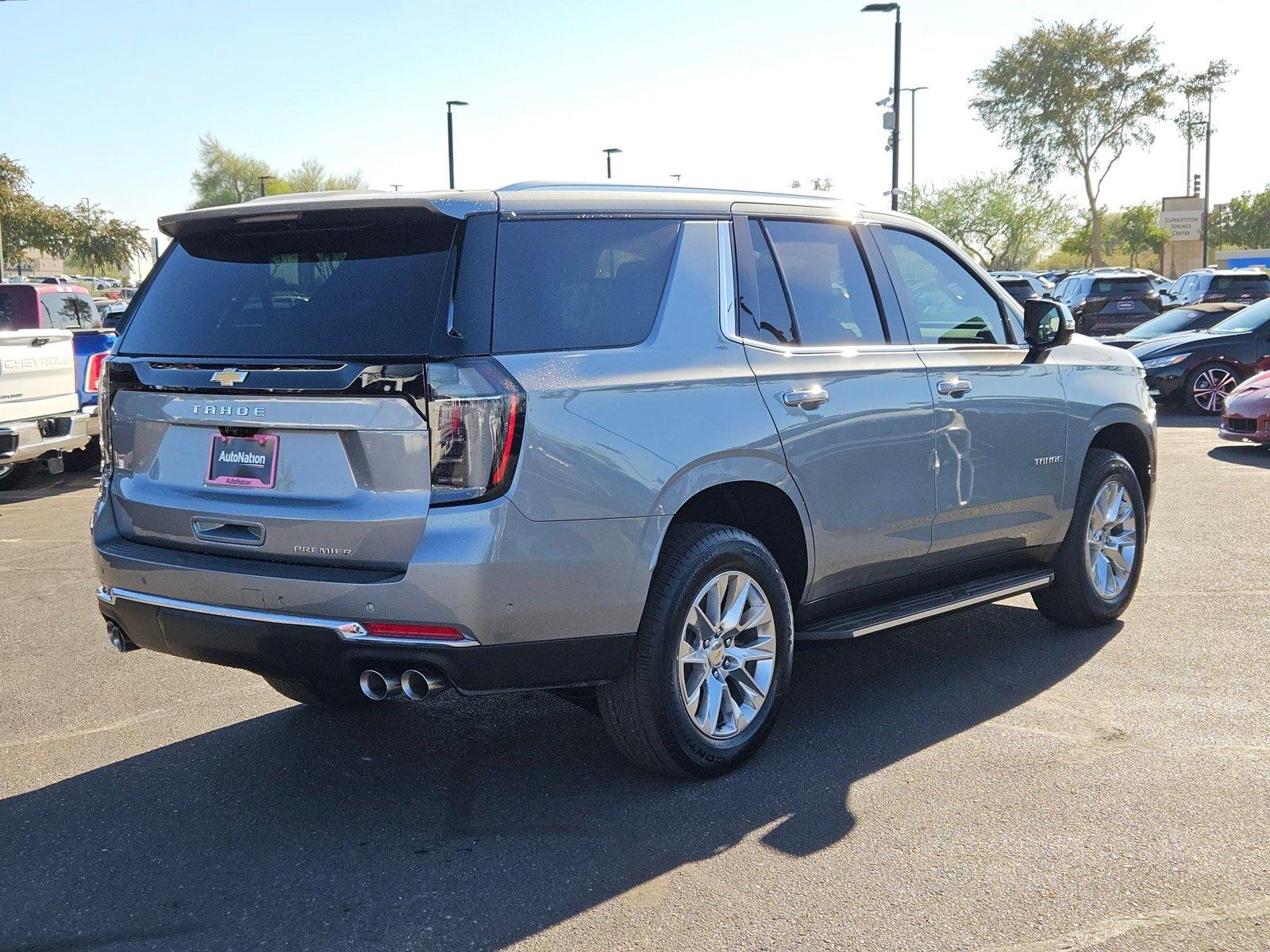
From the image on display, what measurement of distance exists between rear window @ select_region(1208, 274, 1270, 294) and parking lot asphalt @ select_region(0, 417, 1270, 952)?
18.8 metres

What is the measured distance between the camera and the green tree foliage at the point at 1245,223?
9244cm

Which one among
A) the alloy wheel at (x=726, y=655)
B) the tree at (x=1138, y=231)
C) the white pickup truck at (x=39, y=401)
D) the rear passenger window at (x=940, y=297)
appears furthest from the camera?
the tree at (x=1138, y=231)

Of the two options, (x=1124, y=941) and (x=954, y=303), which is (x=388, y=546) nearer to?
(x=1124, y=941)

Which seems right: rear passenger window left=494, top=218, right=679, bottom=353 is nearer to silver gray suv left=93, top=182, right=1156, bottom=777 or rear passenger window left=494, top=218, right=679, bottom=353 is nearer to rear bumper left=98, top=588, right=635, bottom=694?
silver gray suv left=93, top=182, right=1156, bottom=777

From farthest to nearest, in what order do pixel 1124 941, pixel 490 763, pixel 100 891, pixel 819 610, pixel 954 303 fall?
pixel 954 303 < pixel 819 610 < pixel 490 763 < pixel 100 891 < pixel 1124 941

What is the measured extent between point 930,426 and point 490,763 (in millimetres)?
2127

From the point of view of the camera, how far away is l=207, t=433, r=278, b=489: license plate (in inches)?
153

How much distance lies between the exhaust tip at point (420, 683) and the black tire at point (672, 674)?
599 millimetres

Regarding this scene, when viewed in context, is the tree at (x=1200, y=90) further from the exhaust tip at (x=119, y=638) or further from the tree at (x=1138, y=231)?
the exhaust tip at (x=119, y=638)

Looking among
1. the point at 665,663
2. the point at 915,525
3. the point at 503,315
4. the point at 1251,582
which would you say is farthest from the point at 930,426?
the point at 1251,582

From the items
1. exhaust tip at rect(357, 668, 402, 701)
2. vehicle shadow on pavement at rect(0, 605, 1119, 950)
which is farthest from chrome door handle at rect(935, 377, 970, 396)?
exhaust tip at rect(357, 668, 402, 701)

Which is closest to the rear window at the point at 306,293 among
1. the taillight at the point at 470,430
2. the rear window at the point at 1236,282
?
the taillight at the point at 470,430

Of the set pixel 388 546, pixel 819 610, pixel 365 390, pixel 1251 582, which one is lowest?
pixel 1251 582

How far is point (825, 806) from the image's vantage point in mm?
4117
